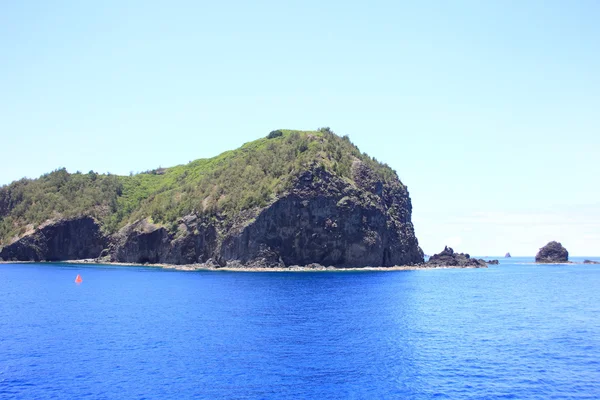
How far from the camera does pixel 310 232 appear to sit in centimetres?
15362

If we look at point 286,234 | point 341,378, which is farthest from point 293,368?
point 286,234

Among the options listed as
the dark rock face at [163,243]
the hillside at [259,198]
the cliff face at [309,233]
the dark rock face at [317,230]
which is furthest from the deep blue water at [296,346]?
the dark rock face at [163,243]

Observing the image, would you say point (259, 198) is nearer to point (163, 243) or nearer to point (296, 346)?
point (163, 243)

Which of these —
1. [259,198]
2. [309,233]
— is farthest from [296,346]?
[259,198]

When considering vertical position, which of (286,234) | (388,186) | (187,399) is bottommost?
(187,399)

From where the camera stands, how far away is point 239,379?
3706 cm

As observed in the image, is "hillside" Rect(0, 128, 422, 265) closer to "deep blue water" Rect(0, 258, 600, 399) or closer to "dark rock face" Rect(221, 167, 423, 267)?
"dark rock face" Rect(221, 167, 423, 267)

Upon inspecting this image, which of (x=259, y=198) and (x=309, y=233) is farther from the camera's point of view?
(x=259, y=198)

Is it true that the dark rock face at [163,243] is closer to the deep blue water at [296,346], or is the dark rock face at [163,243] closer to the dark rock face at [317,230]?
the dark rock face at [317,230]

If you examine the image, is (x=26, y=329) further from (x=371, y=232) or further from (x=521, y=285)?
(x=371, y=232)

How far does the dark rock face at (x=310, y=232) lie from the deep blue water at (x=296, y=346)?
2594 inches

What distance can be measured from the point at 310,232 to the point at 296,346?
10663 centimetres

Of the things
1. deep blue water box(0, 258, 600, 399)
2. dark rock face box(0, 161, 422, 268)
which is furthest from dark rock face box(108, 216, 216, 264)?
deep blue water box(0, 258, 600, 399)

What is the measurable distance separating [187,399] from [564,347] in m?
36.2
